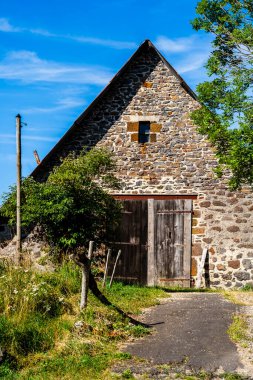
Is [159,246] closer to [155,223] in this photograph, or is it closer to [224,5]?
[155,223]

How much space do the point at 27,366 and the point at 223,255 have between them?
7.63m

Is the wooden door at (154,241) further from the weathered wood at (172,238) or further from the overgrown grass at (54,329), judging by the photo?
the overgrown grass at (54,329)

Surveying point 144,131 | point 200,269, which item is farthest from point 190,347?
point 144,131

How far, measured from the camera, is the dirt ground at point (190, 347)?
6.32 metres

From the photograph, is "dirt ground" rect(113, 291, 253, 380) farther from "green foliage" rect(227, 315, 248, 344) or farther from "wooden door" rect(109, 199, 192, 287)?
"wooden door" rect(109, 199, 192, 287)

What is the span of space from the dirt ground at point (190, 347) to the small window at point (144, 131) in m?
5.07

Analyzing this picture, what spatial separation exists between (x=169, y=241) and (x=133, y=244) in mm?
956

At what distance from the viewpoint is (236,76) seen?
12109 mm

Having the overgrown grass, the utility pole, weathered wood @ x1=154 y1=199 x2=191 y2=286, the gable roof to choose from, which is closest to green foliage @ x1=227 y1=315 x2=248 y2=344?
the overgrown grass

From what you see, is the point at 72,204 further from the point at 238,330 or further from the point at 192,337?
the point at 238,330

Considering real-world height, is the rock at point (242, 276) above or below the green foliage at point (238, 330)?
above

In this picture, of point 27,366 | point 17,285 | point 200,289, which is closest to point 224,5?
point 200,289

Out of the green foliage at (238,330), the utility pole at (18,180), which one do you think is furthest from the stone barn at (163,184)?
the green foliage at (238,330)

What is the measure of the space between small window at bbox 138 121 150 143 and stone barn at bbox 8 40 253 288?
27mm
